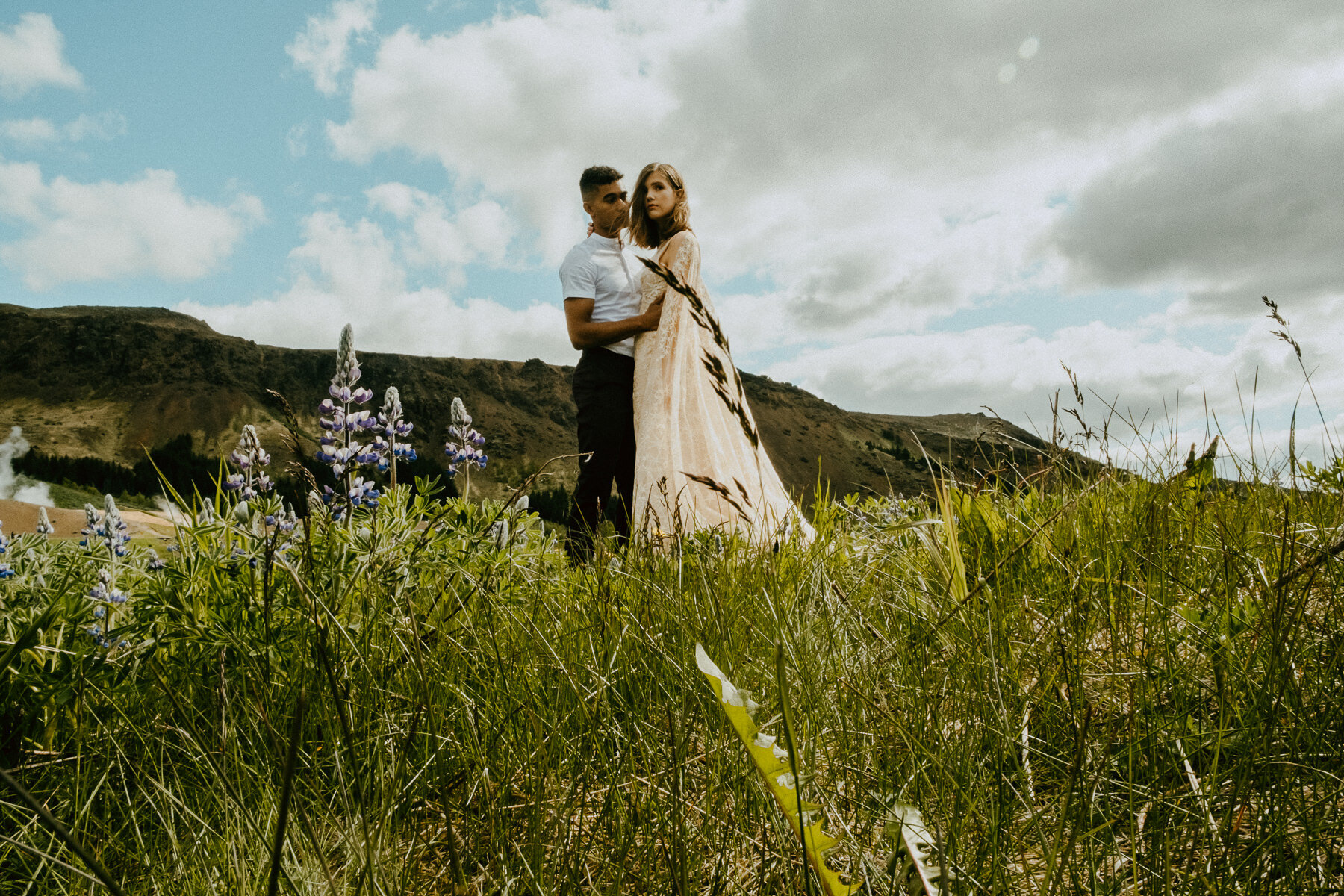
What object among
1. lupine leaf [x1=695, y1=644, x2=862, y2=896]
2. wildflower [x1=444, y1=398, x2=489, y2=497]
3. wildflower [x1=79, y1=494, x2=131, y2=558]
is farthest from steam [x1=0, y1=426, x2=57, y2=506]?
lupine leaf [x1=695, y1=644, x2=862, y2=896]

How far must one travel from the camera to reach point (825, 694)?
155 centimetres

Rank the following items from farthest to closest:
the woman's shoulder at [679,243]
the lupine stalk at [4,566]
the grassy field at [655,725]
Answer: the woman's shoulder at [679,243], the lupine stalk at [4,566], the grassy field at [655,725]

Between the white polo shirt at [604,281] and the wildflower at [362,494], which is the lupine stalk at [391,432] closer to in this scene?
the wildflower at [362,494]

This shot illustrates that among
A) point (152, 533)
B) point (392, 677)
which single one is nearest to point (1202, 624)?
point (392, 677)

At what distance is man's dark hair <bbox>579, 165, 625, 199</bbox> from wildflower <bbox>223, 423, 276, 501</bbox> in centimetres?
439

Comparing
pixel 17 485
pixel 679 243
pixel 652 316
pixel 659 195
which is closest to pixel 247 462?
pixel 652 316

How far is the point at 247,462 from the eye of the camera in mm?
3504

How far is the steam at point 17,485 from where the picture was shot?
292 feet

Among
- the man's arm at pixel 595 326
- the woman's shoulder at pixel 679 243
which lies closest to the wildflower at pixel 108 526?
the man's arm at pixel 595 326

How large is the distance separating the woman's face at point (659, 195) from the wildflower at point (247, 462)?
13.8 ft

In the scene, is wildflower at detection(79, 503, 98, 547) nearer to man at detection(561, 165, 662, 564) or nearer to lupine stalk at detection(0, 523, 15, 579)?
lupine stalk at detection(0, 523, 15, 579)

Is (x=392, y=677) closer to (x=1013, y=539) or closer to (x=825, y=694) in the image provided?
(x=825, y=694)

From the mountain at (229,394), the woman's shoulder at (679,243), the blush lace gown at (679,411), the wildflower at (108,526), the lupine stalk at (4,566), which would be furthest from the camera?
the mountain at (229,394)

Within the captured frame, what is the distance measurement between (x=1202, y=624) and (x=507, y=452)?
10684 cm
